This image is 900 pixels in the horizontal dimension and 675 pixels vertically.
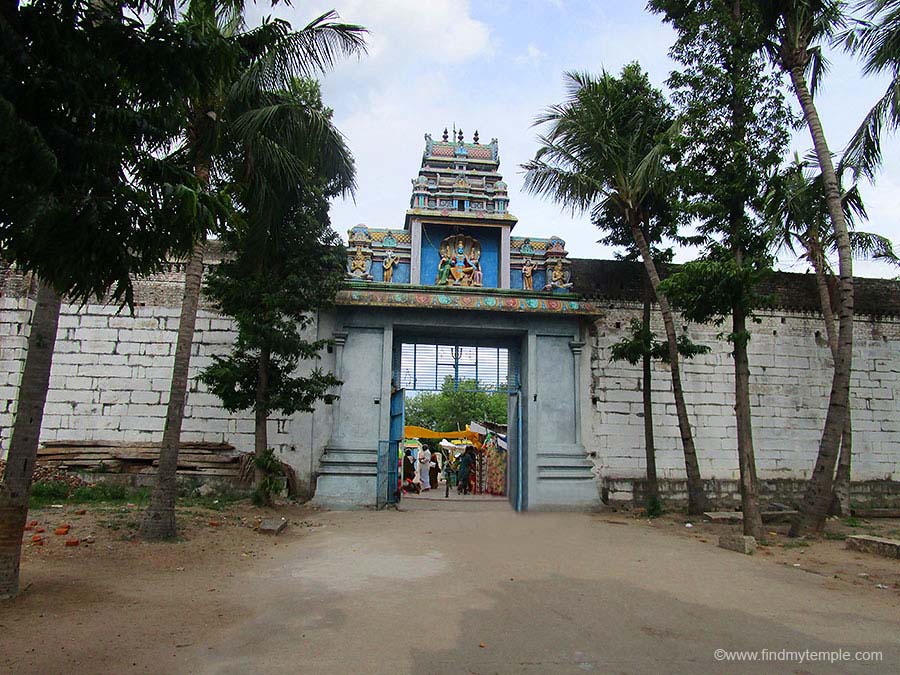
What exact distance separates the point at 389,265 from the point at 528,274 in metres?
3.11

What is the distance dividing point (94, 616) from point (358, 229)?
10089 millimetres

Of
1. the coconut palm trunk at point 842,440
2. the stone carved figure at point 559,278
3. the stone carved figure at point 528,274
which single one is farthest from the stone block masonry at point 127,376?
the coconut palm trunk at point 842,440

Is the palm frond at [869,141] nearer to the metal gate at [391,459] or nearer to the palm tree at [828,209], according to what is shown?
the palm tree at [828,209]

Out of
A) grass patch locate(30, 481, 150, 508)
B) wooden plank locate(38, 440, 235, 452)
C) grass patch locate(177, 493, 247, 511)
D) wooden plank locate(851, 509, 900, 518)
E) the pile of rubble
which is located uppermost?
wooden plank locate(38, 440, 235, 452)

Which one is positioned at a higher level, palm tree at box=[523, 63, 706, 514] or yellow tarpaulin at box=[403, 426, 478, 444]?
palm tree at box=[523, 63, 706, 514]

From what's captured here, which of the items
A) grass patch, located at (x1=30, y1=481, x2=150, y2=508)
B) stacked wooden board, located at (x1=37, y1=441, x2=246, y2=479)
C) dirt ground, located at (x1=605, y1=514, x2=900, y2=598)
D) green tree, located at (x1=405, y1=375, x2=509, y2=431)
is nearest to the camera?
dirt ground, located at (x1=605, y1=514, x2=900, y2=598)

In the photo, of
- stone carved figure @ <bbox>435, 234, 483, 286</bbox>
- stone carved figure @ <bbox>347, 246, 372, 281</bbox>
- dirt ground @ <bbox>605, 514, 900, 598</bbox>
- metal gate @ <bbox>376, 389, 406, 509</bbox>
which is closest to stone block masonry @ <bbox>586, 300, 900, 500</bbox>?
dirt ground @ <bbox>605, 514, 900, 598</bbox>

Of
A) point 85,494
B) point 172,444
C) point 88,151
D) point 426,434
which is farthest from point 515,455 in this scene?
point 88,151

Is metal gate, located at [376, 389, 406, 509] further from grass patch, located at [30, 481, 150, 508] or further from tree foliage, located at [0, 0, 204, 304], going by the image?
tree foliage, located at [0, 0, 204, 304]

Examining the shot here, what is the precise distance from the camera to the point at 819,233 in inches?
511

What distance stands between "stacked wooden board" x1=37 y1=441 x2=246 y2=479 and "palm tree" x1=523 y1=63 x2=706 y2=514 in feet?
27.2

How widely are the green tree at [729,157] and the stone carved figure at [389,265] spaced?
19.5 feet

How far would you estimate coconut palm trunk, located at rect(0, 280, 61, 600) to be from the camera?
5.22 meters

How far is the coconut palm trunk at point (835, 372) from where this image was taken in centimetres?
955
